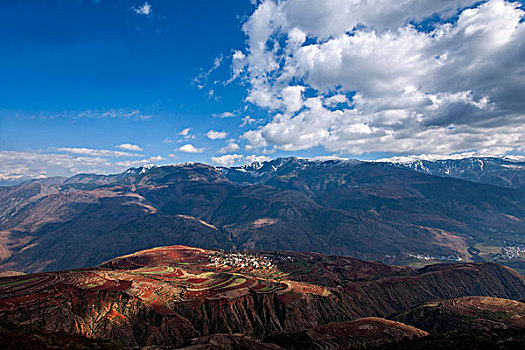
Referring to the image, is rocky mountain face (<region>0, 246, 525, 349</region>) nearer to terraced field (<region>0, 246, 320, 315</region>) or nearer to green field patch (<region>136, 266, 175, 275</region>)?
terraced field (<region>0, 246, 320, 315</region>)

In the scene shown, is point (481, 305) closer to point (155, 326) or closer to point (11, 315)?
point (155, 326)

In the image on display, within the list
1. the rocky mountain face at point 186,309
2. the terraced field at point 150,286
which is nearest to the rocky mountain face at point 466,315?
the rocky mountain face at point 186,309

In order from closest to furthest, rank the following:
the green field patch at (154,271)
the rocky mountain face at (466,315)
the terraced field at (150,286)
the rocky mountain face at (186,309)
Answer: the rocky mountain face at (186,309), the terraced field at (150,286), the rocky mountain face at (466,315), the green field patch at (154,271)

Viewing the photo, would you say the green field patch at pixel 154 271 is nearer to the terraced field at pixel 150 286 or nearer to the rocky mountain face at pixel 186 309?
the terraced field at pixel 150 286

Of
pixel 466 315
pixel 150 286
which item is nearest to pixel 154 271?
pixel 150 286

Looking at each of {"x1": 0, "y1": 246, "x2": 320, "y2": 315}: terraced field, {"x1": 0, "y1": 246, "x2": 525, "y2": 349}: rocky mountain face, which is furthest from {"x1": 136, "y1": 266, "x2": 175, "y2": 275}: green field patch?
{"x1": 0, "y1": 246, "x2": 525, "y2": 349}: rocky mountain face

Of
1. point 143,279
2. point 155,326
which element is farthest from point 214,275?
point 155,326

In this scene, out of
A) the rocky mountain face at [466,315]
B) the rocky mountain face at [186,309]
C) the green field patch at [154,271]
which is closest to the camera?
the rocky mountain face at [186,309]

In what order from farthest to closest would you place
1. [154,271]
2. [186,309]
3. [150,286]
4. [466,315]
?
[154,271] → [150,286] → [466,315] → [186,309]

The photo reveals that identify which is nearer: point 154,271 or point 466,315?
point 466,315

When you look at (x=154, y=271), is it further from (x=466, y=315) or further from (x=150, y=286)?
(x=466, y=315)

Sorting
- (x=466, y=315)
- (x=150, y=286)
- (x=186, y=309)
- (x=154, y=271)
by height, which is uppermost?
(x=150, y=286)
